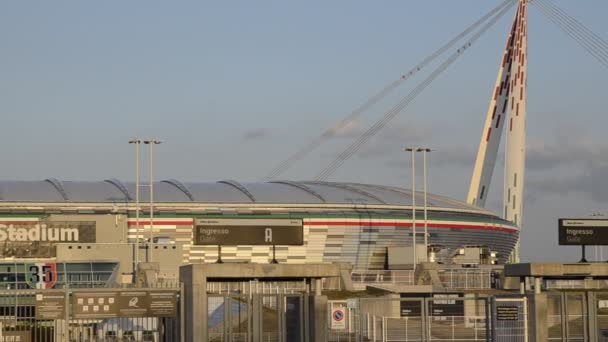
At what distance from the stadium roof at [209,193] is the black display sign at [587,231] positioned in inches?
3500

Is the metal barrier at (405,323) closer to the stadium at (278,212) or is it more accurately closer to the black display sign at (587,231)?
the black display sign at (587,231)

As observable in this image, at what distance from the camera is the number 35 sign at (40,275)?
78125 mm

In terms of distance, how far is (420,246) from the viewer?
13438 cm

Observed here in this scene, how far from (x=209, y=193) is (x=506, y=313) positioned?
111 m

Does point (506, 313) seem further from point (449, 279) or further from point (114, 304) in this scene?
point (449, 279)

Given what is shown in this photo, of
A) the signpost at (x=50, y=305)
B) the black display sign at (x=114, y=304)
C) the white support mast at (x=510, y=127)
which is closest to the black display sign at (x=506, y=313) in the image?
the black display sign at (x=114, y=304)

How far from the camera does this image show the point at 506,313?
3900 centimetres

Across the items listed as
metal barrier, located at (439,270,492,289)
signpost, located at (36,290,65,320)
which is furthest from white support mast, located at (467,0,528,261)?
signpost, located at (36,290,65,320)

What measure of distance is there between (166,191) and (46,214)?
51.1 feet

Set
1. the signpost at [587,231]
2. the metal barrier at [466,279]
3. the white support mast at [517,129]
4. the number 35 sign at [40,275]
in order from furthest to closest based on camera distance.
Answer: the white support mast at [517,129], the metal barrier at [466,279], the number 35 sign at [40,275], the signpost at [587,231]

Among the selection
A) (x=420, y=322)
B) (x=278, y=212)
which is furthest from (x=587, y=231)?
(x=278, y=212)

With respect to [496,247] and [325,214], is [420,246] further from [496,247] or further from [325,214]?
[496,247]

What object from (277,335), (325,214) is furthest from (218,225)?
(325,214)

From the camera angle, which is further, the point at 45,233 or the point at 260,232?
the point at 45,233
